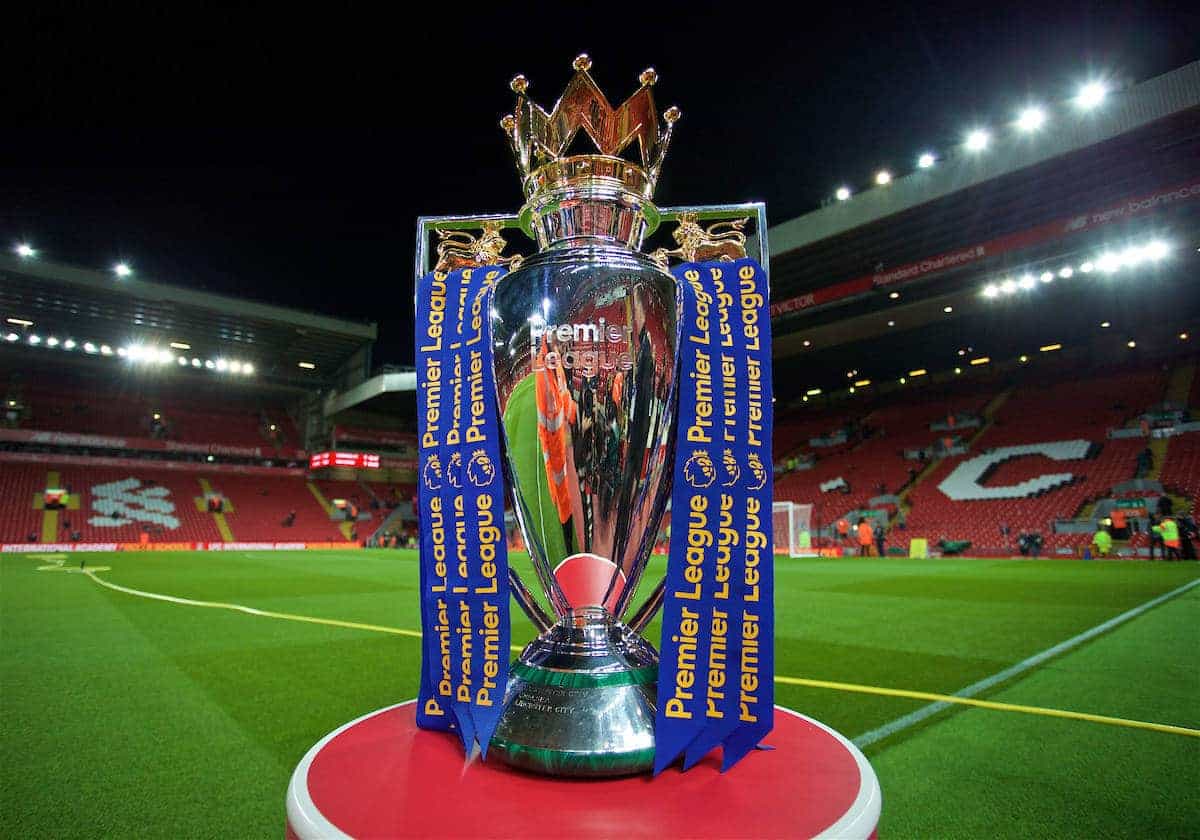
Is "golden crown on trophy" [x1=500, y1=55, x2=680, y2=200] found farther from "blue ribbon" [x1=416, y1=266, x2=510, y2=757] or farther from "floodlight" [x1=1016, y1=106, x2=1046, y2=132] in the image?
"floodlight" [x1=1016, y1=106, x2=1046, y2=132]

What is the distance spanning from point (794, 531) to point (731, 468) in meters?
20.7

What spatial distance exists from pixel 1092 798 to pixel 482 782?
1.67 m

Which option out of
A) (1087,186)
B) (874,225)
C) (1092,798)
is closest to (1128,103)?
(1087,186)

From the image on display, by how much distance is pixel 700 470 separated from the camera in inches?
53.0

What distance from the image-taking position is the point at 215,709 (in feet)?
8.80

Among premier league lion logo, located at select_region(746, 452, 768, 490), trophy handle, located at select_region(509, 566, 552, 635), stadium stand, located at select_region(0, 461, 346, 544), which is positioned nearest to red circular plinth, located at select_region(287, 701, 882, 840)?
trophy handle, located at select_region(509, 566, 552, 635)

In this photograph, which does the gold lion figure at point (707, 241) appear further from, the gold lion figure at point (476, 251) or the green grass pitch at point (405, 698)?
the green grass pitch at point (405, 698)

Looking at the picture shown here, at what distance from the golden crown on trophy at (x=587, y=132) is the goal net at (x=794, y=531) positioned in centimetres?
1909

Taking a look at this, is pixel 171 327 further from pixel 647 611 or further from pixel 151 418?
pixel 647 611

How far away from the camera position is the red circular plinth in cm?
95

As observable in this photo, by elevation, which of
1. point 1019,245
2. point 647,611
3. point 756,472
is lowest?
point 647,611

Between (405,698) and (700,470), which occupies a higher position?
(700,470)

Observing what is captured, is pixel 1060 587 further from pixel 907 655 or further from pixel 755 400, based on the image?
pixel 755 400

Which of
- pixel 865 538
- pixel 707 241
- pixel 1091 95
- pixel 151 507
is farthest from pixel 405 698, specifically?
pixel 151 507
